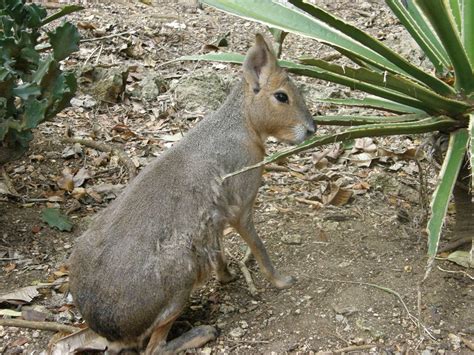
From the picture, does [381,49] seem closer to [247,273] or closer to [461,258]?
[461,258]

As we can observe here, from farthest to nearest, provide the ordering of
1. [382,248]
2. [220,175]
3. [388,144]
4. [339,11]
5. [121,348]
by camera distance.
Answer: [339,11] → [388,144] → [382,248] → [220,175] → [121,348]

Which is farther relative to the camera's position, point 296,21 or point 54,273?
point 54,273

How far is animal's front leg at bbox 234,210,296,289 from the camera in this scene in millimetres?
3852

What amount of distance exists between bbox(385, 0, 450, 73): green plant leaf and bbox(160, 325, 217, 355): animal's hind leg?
186 centimetres

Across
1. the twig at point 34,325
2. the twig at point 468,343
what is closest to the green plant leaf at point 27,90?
the twig at point 34,325

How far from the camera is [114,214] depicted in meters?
3.50

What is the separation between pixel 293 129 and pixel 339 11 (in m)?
4.10

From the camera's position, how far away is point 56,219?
4461 mm

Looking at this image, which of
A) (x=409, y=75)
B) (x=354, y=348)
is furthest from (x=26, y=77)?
(x=354, y=348)

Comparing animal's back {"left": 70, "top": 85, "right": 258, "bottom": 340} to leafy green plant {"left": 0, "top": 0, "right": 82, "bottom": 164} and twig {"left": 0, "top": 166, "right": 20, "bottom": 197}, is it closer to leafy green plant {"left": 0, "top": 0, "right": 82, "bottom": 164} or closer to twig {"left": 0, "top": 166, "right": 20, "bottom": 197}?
leafy green plant {"left": 0, "top": 0, "right": 82, "bottom": 164}

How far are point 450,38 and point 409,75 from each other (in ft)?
1.50

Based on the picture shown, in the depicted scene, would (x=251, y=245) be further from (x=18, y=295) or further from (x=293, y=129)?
(x=18, y=295)

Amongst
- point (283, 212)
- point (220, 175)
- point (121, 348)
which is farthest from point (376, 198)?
point (121, 348)

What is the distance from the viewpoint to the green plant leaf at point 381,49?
3.10 m
